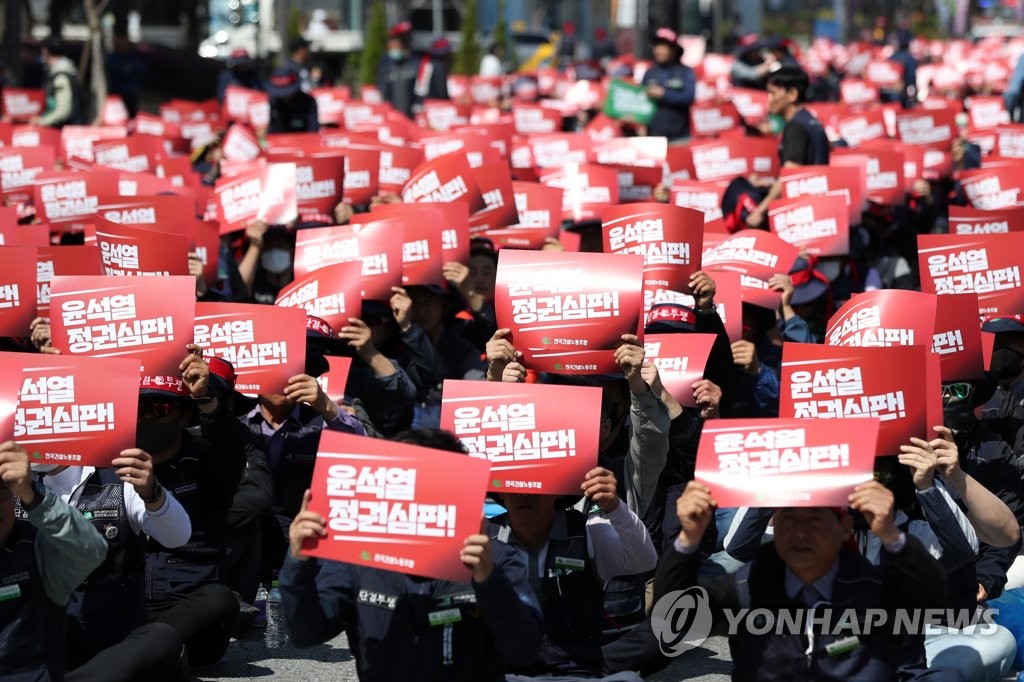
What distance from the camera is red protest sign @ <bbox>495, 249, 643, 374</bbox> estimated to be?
6.30 meters

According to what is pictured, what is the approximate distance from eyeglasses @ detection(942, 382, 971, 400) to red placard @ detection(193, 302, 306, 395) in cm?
248

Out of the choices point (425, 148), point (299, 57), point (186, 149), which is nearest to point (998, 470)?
point (425, 148)

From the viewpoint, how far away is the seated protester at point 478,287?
9086 mm

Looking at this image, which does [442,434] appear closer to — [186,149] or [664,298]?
[664,298]

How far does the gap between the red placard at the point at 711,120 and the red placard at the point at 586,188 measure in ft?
18.7

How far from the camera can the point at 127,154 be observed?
43.4ft

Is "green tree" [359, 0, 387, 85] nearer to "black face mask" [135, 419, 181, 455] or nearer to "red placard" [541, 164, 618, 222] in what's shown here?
"red placard" [541, 164, 618, 222]

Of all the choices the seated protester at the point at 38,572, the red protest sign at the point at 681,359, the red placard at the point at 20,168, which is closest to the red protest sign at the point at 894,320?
the red protest sign at the point at 681,359

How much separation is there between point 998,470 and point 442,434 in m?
2.74

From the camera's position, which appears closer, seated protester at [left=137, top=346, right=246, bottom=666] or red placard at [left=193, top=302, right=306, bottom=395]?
seated protester at [left=137, top=346, right=246, bottom=666]

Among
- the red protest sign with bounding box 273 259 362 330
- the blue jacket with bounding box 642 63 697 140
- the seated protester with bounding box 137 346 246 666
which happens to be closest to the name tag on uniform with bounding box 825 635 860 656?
the seated protester with bounding box 137 346 246 666

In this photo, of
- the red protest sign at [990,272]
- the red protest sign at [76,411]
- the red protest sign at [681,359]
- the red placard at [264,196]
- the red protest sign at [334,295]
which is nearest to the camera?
the red protest sign at [76,411]

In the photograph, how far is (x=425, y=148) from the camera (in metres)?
13.2

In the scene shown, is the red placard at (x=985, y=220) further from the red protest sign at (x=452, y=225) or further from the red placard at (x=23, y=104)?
the red placard at (x=23, y=104)
